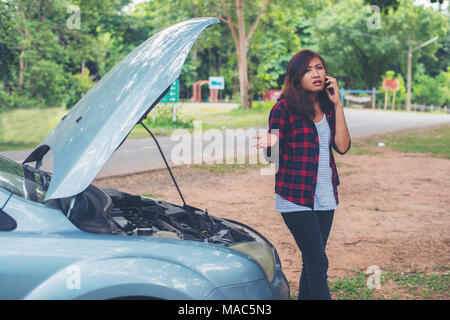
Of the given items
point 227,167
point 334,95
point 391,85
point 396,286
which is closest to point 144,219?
point 334,95

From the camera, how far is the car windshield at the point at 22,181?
2467mm

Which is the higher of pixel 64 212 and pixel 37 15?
pixel 37 15

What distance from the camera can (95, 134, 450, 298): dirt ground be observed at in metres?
5.04

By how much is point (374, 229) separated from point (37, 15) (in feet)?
39.4

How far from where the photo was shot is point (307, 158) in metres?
3.03

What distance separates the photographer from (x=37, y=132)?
15.7 metres

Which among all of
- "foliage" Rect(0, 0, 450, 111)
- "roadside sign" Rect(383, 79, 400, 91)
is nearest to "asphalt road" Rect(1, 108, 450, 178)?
"foliage" Rect(0, 0, 450, 111)

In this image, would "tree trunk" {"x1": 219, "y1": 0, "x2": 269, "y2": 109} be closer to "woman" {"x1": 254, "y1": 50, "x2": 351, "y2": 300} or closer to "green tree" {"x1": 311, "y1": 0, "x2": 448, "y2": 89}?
"green tree" {"x1": 311, "y1": 0, "x2": 448, "y2": 89}

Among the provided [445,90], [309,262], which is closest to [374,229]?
[309,262]

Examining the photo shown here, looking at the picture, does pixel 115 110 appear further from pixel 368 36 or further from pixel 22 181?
pixel 368 36

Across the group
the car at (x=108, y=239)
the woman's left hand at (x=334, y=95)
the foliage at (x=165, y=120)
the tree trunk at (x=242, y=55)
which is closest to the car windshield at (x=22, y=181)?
the car at (x=108, y=239)

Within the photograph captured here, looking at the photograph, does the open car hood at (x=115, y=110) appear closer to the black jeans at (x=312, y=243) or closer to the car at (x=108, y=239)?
the car at (x=108, y=239)

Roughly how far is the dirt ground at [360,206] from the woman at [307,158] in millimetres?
1166
